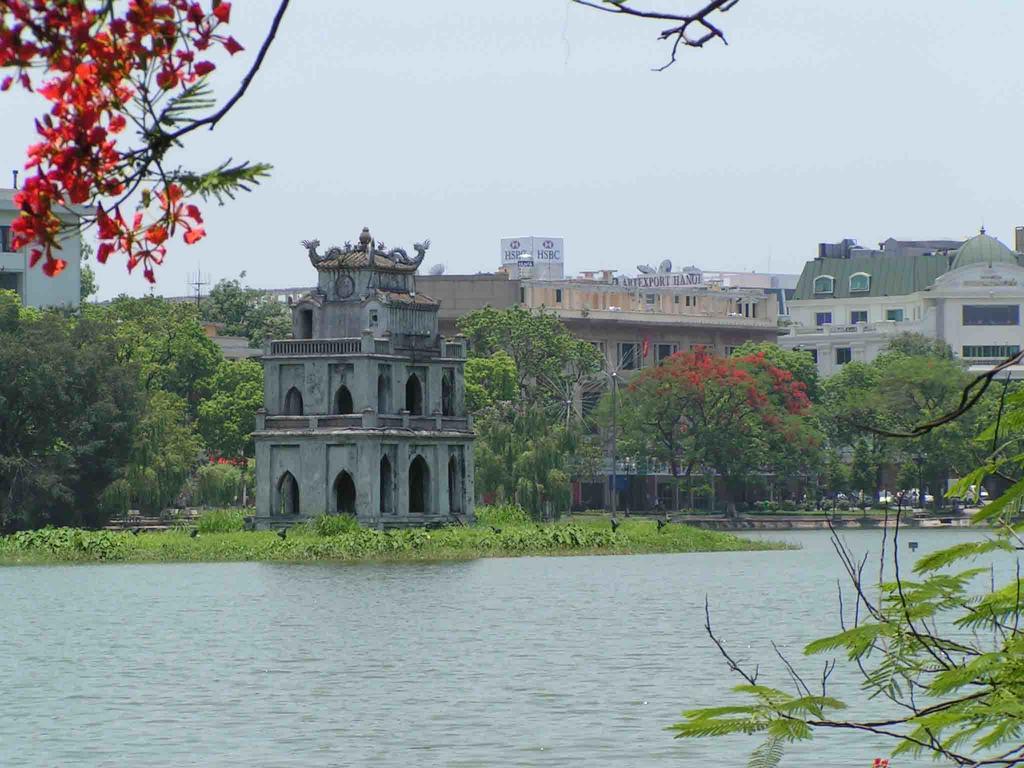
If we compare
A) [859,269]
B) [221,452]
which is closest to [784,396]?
[221,452]

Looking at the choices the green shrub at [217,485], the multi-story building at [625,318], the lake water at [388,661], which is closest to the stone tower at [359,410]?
the lake water at [388,661]

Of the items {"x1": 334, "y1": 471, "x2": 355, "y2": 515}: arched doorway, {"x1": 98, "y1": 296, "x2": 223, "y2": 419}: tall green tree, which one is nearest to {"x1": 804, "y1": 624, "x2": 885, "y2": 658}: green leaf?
{"x1": 334, "y1": 471, "x2": 355, "y2": 515}: arched doorway

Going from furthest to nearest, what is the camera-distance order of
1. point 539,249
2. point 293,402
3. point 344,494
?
point 539,249
point 344,494
point 293,402

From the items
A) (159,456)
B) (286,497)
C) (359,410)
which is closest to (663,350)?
(159,456)

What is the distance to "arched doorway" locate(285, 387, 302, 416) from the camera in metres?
76.6

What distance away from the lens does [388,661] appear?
4225 centimetres

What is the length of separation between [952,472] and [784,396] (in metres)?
9.47

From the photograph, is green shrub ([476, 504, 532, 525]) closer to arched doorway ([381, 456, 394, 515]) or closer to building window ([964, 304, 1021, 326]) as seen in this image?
arched doorway ([381, 456, 394, 515])

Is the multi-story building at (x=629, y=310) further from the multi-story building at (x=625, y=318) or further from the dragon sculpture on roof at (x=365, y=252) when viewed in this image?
the dragon sculpture on roof at (x=365, y=252)

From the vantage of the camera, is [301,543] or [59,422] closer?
[301,543]

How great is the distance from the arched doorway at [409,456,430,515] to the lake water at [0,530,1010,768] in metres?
7.52

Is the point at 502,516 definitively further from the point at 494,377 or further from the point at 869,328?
the point at 869,328

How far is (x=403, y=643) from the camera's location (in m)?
45.7

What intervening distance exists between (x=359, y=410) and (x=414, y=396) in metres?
4.50
